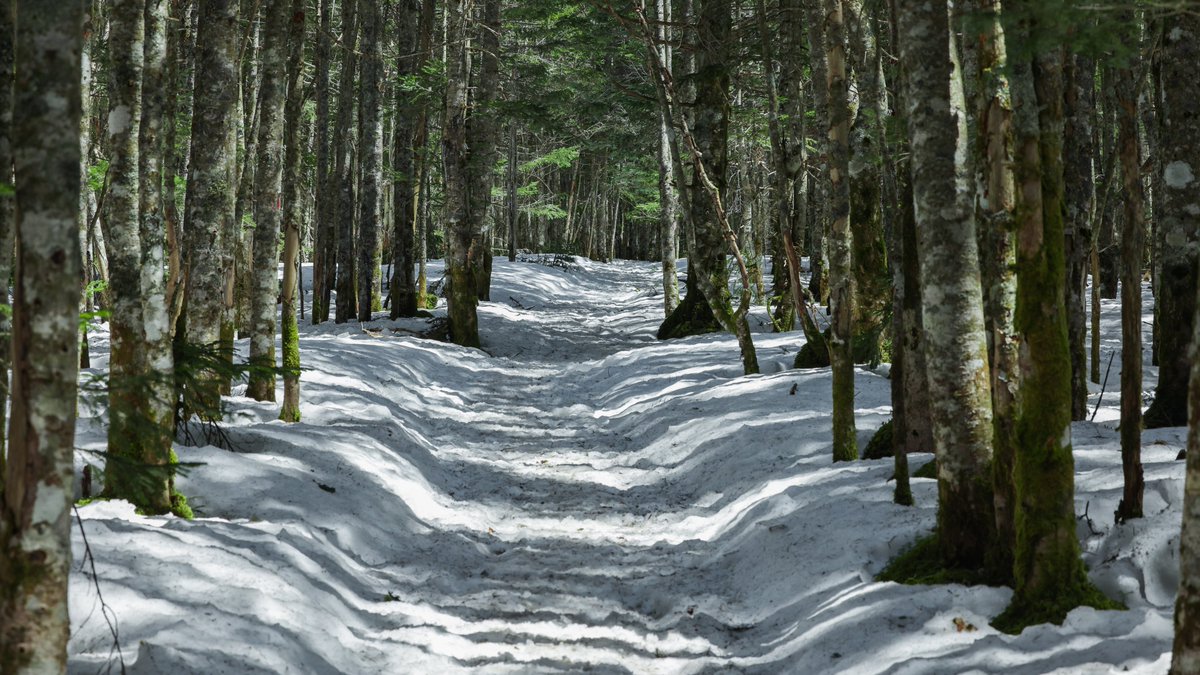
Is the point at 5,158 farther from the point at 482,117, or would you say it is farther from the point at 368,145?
the point at 482,117

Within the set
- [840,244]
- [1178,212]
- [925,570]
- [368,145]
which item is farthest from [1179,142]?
[368,145]

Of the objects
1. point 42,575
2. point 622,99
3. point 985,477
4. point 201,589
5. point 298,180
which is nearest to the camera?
point 42,575

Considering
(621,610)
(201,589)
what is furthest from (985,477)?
(201,589)

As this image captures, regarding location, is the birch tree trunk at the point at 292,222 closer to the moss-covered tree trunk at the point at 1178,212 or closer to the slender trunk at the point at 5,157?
the slender trunk at the point at 5,157

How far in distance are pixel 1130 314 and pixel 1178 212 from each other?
10.5ft

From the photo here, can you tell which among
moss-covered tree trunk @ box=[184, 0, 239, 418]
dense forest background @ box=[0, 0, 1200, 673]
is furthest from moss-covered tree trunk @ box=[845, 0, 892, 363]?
moss-covered tree trunk @ box=[184, 0, 239, 418]

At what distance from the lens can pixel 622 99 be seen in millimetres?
23297

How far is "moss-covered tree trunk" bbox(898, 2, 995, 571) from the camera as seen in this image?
202 inches

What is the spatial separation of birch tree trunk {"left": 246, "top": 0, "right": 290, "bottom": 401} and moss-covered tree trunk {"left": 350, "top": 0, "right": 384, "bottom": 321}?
28.1 feet

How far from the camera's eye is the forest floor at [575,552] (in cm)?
449

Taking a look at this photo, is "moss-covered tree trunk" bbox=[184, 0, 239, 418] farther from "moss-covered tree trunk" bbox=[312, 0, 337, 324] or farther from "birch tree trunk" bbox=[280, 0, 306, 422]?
"moss-covered tree trunk" bbox=[312, 0, 337, 324]

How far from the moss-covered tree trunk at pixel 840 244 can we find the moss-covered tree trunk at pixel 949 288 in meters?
2.19

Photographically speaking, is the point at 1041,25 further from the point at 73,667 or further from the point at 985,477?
the point at 73,667

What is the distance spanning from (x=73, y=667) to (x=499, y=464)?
6020 mm
